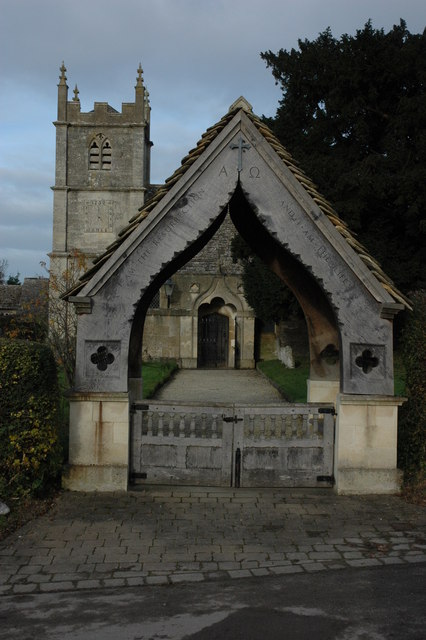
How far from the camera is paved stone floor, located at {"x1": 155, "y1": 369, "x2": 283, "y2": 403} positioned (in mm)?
19109

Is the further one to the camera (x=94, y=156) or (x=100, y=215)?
(x=94, y=156)

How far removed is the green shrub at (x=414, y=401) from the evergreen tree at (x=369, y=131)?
11.3m

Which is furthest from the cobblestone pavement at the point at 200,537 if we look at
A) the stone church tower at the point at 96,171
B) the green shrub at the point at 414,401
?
the stone church tower at the point at 96,171

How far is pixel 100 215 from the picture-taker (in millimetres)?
43500

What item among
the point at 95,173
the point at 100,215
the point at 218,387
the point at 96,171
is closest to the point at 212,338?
the point at 218,387

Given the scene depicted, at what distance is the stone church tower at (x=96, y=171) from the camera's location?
4328 centimetres

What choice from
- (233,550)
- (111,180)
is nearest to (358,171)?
(233,550)

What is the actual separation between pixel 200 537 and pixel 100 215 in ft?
129

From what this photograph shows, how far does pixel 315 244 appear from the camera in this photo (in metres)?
7.84

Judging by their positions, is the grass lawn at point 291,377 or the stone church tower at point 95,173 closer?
the grass lawn at point 291,377

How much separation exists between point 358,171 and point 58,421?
14.9 m

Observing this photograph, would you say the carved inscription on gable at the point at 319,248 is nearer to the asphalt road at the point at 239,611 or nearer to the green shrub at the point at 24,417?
the green shrub at the point at 24,417

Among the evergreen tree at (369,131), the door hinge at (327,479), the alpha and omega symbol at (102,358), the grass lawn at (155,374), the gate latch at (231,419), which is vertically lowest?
the door hinge at (327,479)

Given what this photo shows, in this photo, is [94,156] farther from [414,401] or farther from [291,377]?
[414,401]
